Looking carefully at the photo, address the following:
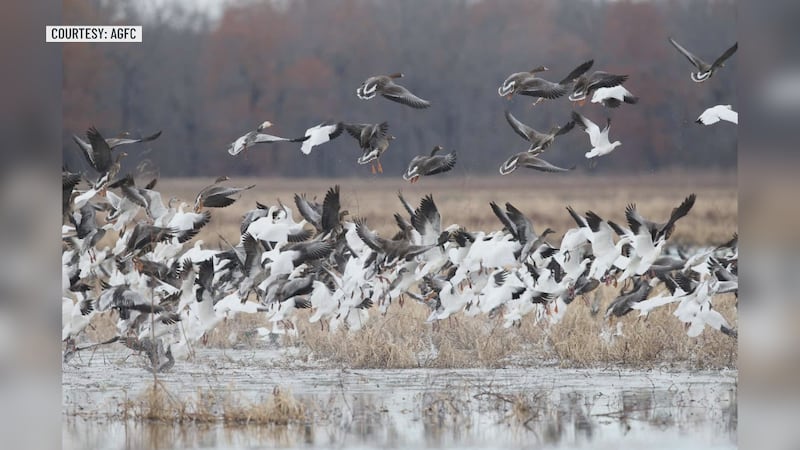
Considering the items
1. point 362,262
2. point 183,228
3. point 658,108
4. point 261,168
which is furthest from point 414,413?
point 658,108

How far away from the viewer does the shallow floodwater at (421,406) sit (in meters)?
7.03

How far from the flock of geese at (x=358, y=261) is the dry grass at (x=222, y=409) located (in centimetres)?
61

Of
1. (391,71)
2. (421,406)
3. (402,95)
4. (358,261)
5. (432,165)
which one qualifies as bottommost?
(421,406)

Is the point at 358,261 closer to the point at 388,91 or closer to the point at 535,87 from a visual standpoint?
the point at 388,91

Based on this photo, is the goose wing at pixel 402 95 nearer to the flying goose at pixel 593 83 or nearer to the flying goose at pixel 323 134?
the flying goose at pixel 323 134

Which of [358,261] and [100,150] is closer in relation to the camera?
[100,150]

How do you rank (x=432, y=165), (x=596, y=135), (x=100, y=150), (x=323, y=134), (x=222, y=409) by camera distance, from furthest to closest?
(x=596, y=135) → (x=323, y=134) → (x=432, y=165) → (x=100, y=150) → (x=222, y=409)

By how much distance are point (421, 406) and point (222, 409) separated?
115cm

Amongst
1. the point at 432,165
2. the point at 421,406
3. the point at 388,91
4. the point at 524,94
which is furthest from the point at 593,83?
the point at 421,406

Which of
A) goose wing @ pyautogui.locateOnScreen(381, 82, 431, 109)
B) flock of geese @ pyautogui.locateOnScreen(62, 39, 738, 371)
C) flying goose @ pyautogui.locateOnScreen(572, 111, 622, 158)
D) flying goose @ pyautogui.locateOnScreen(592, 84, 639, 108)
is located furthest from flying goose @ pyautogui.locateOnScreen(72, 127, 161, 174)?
flying goose @ pyautogui.locateOnScreen(592, 84, 639, 108)

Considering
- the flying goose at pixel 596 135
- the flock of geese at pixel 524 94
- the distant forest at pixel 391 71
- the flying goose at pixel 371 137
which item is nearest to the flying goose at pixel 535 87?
the flock of geese at pixel 524 94

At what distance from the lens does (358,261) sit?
854cm

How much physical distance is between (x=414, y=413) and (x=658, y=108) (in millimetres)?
4458

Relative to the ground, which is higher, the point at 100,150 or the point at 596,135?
the point at 596,135
